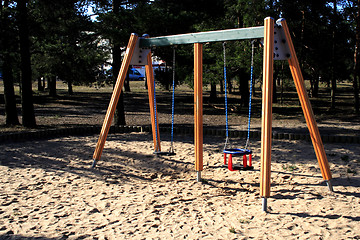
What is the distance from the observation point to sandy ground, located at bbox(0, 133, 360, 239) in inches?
154

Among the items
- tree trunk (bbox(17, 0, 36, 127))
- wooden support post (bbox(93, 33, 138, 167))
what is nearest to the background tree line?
tree trunk (bbox(17, 0, 36, 127))

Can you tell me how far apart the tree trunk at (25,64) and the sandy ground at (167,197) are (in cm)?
290

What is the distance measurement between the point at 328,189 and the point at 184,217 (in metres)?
2.23

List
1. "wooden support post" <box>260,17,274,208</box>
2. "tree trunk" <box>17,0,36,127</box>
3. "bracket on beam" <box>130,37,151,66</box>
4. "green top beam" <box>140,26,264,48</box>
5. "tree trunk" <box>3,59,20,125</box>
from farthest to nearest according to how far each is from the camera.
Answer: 1. "tree trunk" <box>3,59,20,125</box>
2. "tree trunk" <box>17,0,36,127</box>
3. "bracket on beam" <box>130,37,151,66</box>
4. "green top beam" <box>140,26,264,48</box>
5. "wooden support post" <box>260,17,274,208</box>

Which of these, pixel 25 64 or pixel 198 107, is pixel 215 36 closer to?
pixel 198 107

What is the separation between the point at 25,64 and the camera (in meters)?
10.2

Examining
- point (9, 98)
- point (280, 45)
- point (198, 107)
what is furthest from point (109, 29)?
point (280, 45)

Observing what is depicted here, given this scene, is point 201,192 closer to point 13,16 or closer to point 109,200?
point 109,200

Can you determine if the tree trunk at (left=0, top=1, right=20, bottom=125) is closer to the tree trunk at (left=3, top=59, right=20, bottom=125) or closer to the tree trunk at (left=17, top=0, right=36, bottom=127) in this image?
the tree trunk at (left=3, top=59, right=20, bottom=125)

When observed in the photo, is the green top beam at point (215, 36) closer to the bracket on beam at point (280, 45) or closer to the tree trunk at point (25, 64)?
the bracket on beam at point (280, 45)

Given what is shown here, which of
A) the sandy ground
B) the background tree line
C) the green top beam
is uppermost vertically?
the background tree line

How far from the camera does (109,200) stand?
4898mm

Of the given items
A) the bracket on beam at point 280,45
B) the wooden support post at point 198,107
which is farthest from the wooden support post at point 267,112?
the wooden support post at point 198,107

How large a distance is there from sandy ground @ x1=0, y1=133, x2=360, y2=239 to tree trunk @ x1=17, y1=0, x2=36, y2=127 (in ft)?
9.50
